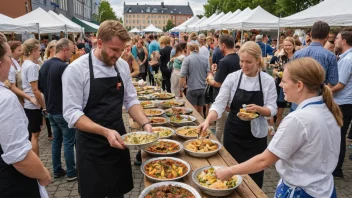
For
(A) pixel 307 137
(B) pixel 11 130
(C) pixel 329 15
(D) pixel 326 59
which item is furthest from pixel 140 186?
(C) pixel 329 15

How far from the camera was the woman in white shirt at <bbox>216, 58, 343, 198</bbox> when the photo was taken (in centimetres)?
154

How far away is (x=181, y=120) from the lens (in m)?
3.73

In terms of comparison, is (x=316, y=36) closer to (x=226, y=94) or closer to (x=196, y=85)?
(x=226, y=94)

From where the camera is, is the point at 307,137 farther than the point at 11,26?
No

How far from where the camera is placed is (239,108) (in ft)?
9.57

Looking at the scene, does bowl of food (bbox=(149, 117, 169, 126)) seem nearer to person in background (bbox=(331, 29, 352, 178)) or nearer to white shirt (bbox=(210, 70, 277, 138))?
white shirt (bbox=(210, 70, 277, 138))

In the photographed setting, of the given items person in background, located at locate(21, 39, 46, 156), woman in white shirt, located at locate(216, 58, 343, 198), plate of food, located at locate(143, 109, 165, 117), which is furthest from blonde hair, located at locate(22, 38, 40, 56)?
woman in white shirt, located at locate(216, 58, 343, 198)

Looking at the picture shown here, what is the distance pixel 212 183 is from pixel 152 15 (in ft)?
386

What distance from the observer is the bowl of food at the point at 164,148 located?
262cm

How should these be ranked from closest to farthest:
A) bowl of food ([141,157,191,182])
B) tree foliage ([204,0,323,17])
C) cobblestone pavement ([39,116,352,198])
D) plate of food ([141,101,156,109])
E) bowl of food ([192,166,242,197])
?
bowl of food ([192,166,242,197]), bowl of food ([141,157,191,182]), cobblestone pavement ([39,116,352,198]), plate of food ([141,101,156,109]), tree foliage ([204,0,323,17])

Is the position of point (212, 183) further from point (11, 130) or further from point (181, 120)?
point (181, 120)

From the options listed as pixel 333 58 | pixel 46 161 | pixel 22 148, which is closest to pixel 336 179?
pixel 333 58

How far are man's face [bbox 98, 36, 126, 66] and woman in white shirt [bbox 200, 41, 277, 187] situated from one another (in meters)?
1.18

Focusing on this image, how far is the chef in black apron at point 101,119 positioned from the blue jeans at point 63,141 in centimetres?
173
